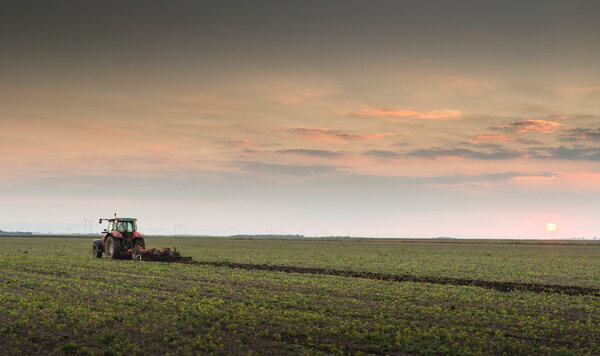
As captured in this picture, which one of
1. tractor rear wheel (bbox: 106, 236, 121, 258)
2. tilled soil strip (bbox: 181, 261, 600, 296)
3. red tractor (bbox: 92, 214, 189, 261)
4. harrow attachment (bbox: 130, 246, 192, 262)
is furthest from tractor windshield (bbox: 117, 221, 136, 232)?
tilled soil strip (bbox: 181, 261, 600, 296)

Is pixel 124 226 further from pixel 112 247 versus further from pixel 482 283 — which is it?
pixel 482 283

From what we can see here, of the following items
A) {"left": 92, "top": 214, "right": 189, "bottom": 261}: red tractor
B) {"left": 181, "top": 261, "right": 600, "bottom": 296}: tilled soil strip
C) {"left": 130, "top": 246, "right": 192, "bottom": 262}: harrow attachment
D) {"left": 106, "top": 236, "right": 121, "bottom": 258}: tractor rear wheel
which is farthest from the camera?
{"left": 106, "top": 236, "right": 121, "bottom": 258}: tractor rear wheel

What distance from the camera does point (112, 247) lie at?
4916cm

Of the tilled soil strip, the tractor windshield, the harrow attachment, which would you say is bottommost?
the tilled soil strip

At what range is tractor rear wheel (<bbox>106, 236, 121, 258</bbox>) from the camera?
1905 inches

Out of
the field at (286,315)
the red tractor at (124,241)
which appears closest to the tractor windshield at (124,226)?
the red tractor at (124,241)

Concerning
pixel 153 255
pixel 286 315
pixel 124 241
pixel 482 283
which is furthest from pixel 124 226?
pixel 286 315

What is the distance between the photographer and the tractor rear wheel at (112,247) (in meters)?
48.4

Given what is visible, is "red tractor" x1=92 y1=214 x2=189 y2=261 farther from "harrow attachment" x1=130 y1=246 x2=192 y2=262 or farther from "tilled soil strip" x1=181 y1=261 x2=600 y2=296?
"tilled soil strip" x1=181 y1=261 x2=600 y2=296

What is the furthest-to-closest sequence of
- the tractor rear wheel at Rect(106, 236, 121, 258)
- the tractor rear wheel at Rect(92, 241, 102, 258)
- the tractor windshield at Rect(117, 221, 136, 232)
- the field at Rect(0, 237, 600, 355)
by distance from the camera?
1. the tractor rear wheel at Rect(92, 241, 102, 258)
2. the tractor windshield at Rect(117, 221, 136, 232)
3. the tractor rear wheel at Rect(106, 236, 121, 258)
4. the field at Rect(0, 237, 600, 355)

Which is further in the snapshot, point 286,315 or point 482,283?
point 482,283

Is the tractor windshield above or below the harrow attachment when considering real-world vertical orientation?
above

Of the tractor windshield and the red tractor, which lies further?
the tractor windshield

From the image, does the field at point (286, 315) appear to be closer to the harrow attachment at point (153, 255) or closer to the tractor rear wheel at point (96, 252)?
the harrow attachment at point (153, 255)
